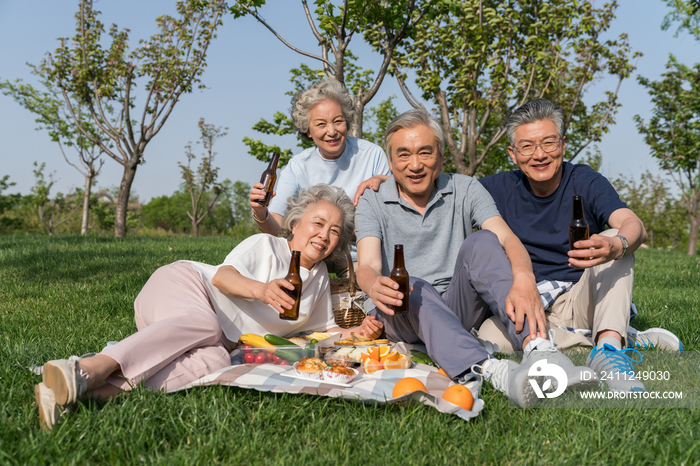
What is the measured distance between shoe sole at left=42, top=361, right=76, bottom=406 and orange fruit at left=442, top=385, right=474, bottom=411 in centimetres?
172

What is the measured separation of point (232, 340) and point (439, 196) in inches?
72.4

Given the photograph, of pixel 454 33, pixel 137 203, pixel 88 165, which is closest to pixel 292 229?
pixel 454 33

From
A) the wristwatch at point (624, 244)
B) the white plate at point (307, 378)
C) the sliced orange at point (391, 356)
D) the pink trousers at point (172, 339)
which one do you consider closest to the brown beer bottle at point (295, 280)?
the white plate at point (307, 378)

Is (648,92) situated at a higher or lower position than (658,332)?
higher

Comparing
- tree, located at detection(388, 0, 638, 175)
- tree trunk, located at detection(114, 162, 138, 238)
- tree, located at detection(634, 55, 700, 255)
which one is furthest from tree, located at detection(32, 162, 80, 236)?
tree, located at detection(634, 55, 700, 255)

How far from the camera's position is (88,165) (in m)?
21.5

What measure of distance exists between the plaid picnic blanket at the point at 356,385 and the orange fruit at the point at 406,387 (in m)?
0.03

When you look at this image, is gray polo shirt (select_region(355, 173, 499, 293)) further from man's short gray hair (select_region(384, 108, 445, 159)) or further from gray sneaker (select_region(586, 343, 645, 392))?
gray sneaker (select_region(586, 343, 645, 392))

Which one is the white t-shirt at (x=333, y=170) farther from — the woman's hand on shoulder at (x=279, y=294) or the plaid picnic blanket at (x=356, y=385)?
the plaid picnic blanket at (x=356, y=385)

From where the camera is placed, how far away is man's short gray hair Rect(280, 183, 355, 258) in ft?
12.3

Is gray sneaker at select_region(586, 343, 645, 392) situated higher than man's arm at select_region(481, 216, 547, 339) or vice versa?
man's arm at select_region(481, 216, 547, 339)

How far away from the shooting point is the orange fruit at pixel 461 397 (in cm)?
234

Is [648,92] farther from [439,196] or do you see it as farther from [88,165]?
[88,165]

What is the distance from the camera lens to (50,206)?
2689cm
